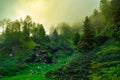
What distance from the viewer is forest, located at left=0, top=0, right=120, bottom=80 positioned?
257 ft

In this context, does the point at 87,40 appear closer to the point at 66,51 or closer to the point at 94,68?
the point at 94,68

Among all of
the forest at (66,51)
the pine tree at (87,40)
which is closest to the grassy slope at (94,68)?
the forest at (66,51)

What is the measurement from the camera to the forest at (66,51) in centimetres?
7825

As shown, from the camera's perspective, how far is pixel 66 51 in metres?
181

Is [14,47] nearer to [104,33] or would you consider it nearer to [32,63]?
[32,63]

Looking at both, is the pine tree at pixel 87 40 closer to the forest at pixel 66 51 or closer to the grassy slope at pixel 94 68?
the forest at pixel 66 51

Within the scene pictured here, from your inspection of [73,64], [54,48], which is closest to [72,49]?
Result: [54,48]

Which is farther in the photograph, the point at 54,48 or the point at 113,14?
the point at 54,48

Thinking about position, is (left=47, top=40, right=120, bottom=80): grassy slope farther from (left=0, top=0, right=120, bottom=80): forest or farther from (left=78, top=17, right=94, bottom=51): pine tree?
(left=78, top=17, right=94, bottom=51): pine tree

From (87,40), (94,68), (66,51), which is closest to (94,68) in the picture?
(94,68)

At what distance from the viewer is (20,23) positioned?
185500 millimetres

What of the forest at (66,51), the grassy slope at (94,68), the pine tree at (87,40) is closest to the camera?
the grassy slope at (94,68)

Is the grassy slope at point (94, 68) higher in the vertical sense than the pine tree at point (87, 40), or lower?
lower

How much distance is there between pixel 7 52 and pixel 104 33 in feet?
219
